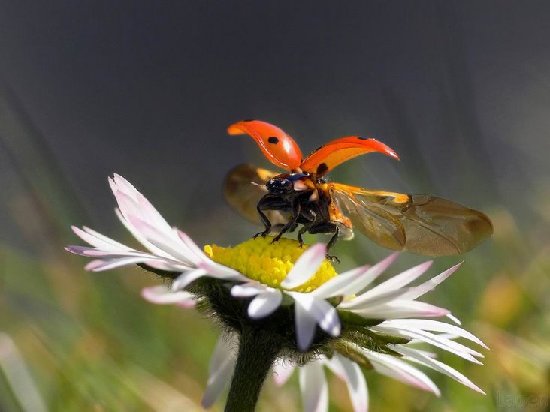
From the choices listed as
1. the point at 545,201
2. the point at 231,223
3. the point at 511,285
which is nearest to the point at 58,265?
the point at 231,223

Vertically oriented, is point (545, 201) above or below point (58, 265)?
below

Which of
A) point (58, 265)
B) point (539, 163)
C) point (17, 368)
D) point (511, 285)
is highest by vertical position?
point (17, 368)

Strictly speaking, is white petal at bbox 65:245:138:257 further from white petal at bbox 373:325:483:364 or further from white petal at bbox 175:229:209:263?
white petal at bbox 373:325:483:364

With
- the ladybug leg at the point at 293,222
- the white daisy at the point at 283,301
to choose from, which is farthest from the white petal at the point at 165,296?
the ladybug leg at the point at 293,222

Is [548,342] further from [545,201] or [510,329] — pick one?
[545,201]

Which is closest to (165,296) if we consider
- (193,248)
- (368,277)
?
(193,248)
